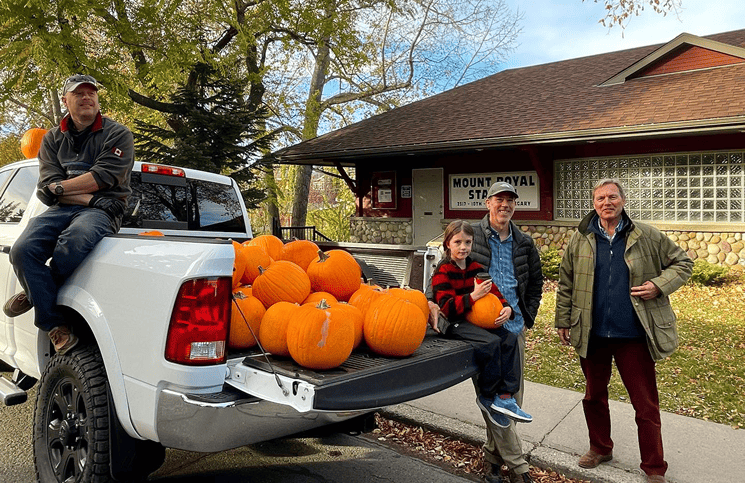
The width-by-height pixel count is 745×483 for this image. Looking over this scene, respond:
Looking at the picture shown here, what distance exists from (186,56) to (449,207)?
25.8 ft

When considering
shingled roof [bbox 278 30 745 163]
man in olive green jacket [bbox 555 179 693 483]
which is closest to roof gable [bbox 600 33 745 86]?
shingled roof [bbox 278 30 745 163]

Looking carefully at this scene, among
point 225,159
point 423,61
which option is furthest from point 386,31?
point 225,159

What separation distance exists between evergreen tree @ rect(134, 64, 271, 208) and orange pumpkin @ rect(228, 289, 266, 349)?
10387 millimetres

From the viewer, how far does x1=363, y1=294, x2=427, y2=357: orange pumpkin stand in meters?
2.71

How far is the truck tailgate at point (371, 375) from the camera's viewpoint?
7.51ft

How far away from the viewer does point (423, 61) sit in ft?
86.6

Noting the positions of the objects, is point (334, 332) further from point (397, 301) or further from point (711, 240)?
point (711, 240)

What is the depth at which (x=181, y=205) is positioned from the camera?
15.1ft

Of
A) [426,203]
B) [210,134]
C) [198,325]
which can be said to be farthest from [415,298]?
[426,203]

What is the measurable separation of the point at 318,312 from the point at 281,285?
0.48 meters

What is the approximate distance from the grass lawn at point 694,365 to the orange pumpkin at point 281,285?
349 cm

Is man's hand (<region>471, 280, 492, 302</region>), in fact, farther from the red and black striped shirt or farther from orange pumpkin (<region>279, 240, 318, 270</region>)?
orange pumpkin (<region>279, 240, 318, 270</region>)

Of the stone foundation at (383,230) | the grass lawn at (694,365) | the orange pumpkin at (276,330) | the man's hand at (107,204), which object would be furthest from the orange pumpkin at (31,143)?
the stone foundation at (383,230)

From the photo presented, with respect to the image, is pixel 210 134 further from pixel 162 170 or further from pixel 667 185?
pixel 667 185
